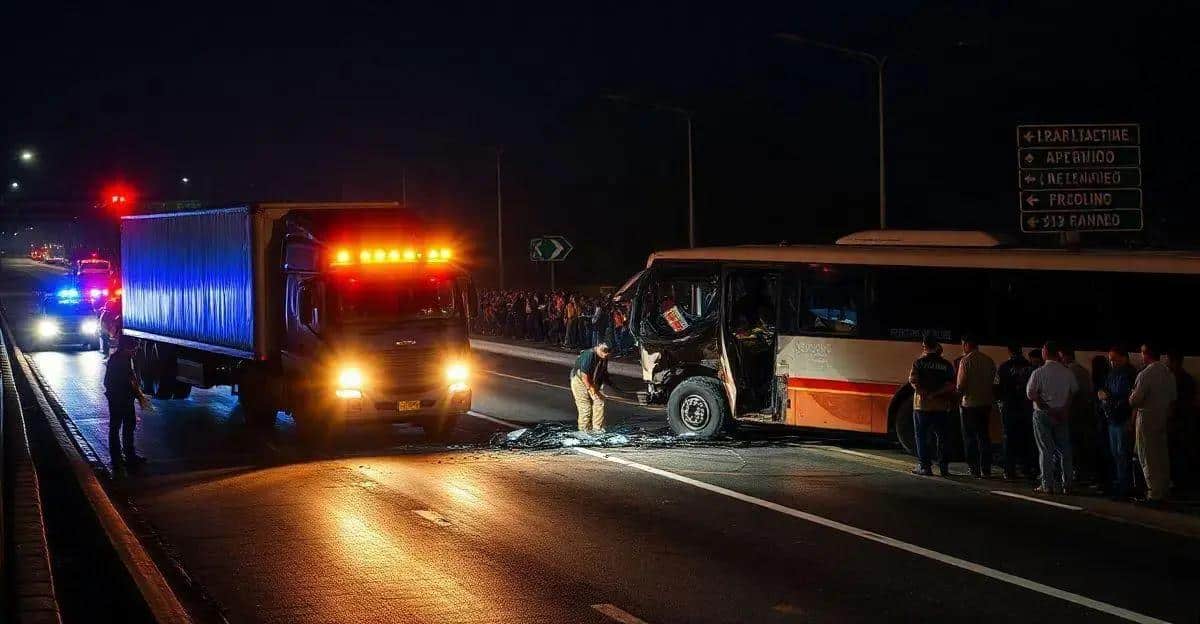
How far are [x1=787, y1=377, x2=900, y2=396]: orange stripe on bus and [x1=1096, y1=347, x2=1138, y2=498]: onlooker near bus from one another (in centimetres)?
394

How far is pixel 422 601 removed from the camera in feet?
34.9

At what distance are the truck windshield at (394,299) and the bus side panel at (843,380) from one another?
5.10 meters

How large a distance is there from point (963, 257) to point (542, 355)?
72.4 feet

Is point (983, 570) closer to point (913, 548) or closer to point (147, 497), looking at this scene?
point (913, 548)

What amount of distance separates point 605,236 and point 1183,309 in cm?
8169

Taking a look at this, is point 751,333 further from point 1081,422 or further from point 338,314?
point 338,314

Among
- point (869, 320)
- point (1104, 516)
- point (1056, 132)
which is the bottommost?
point (1104, 516)

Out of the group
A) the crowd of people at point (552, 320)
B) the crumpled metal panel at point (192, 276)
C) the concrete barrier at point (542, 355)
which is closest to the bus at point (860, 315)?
the crumpled metal panel at point (192, 276)

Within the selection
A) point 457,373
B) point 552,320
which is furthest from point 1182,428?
point 552,320

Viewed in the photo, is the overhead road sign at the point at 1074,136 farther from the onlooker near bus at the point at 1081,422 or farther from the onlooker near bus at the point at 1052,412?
the onlooker near bus at the point at 1052,412

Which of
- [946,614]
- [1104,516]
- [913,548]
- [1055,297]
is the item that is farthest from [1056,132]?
[946,614]

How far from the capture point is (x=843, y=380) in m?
19.4

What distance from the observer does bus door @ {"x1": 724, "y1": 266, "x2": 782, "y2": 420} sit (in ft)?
66.8

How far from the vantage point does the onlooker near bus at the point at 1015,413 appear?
55.1ft
